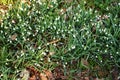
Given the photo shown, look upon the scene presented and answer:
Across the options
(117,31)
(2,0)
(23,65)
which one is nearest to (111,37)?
(117,31)

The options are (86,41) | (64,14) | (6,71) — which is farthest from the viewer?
(64,14)

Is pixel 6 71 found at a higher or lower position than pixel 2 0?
lower

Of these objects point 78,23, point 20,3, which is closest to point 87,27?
point 78,23

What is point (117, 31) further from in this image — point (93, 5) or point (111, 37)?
point (93, 5)

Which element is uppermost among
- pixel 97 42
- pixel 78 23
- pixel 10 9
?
pixel 10 9

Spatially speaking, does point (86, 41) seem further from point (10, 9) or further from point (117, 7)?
point (10, 9)

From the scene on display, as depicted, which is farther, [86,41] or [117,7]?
[117,7]

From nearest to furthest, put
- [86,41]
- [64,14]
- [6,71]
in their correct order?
1. [6,71]
2. [86,41]
3. [64,14]
